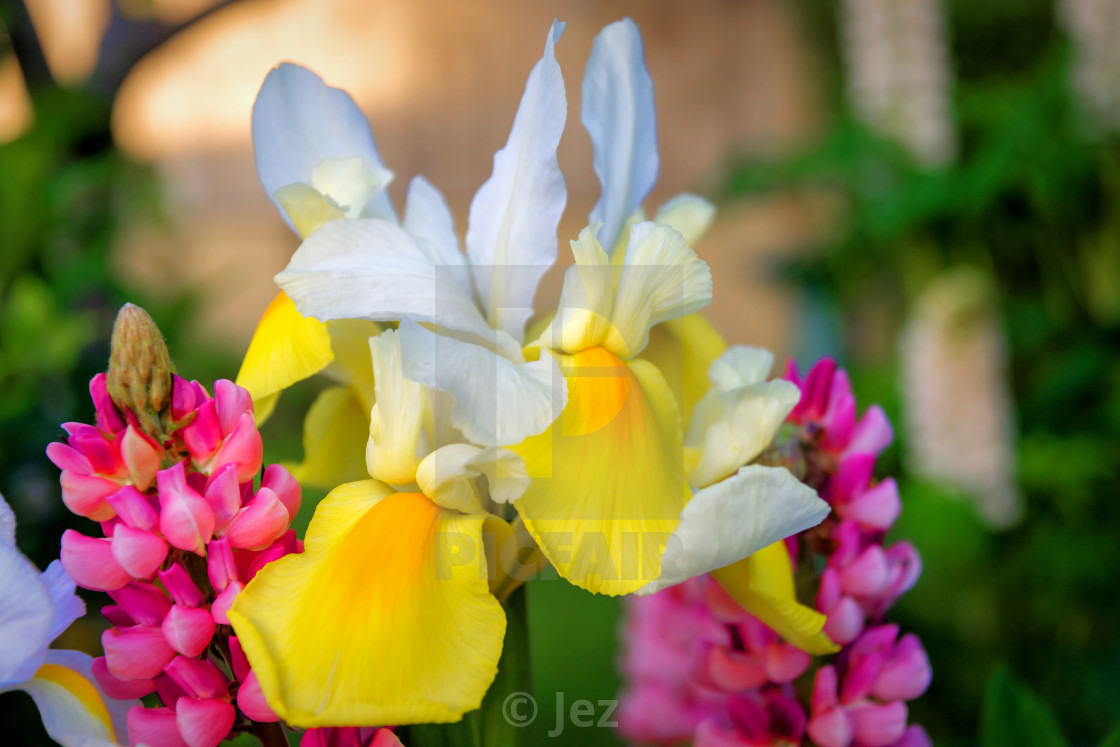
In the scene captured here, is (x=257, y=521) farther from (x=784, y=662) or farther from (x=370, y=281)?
(x=784, y=662)

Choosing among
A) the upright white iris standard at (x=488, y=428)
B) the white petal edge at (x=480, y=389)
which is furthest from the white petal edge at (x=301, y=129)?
the white petal edge at (x=480, y=389)

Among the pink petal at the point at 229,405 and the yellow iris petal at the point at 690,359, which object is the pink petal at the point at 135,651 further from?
the yellow iris petal at the point at 690,359

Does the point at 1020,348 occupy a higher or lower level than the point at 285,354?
lower

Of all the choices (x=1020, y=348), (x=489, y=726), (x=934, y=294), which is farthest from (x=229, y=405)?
(x=1020, y=348)

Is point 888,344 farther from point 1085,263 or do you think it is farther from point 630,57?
point 630,57

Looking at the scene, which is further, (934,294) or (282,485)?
(934,294)

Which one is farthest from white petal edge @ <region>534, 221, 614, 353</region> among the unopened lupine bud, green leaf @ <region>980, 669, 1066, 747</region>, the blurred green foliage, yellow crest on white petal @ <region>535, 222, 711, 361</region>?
the blurred green foliage

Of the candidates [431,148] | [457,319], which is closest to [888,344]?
[431,148]
